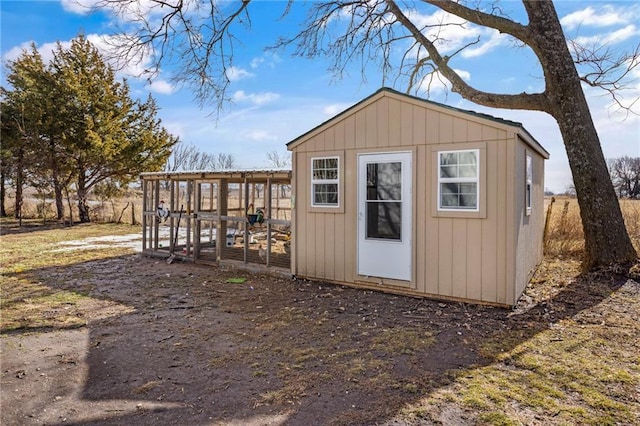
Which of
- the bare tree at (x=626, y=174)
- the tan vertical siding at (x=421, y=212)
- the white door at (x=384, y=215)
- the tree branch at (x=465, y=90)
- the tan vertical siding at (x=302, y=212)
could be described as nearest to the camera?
the tan vertical siding at (x=421, y=212)

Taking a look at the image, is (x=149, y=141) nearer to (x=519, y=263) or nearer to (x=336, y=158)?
(x=336, y=158)

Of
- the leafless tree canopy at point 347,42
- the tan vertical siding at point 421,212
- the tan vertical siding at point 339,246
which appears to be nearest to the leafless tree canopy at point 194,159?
the leafless tree canopy at point 347,42

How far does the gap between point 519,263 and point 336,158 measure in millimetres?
3048

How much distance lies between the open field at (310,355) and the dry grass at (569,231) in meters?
2.67

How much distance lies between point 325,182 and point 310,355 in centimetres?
332

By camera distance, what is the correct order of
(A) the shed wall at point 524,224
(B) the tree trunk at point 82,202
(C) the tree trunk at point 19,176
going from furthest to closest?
(B) the tree trunk at point 82,202
(C) the tree trunk at point 19,176
(A) the shed wall at point 524,224

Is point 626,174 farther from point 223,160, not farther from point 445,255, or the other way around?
point 445,255

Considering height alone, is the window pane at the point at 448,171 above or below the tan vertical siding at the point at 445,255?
above

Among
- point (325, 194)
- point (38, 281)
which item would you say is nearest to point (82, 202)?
point (38, 281)

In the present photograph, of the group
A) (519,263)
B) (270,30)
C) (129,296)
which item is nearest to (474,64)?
(270,30)

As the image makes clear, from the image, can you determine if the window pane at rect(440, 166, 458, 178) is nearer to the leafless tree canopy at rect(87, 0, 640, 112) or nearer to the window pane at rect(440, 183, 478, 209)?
the window pane at rect(440, 183, 478, 209)

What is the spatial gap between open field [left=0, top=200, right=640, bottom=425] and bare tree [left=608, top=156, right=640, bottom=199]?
36.7m

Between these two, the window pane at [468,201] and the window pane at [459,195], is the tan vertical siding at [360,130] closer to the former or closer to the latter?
the window pane at [459,195]

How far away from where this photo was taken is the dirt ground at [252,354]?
2.60 meters
